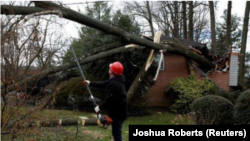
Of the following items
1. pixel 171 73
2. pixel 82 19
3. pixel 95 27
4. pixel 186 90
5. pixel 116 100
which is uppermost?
pixel 82 19

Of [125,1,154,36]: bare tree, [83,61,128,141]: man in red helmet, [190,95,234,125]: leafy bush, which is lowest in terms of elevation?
[190,95,234,125]: leafy bush

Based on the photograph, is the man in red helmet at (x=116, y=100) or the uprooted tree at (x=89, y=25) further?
the uprooted tree at (x=89, y=25)

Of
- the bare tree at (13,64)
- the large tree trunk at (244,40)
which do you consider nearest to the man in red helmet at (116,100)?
the bare tree at (13,64)

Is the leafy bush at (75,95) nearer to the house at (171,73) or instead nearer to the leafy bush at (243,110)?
the house at (171,73)

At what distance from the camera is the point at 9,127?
19.4ft

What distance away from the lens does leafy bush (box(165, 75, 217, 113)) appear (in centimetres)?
1508

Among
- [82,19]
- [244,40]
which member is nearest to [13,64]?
[82,19]

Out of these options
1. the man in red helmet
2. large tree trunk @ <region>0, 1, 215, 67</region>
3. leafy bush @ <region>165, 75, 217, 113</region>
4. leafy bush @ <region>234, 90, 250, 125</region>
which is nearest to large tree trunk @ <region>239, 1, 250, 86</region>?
leafy bush @ <region>165, 75, 217, 113</region>

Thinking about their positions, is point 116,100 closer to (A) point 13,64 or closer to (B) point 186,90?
(A) point 13,64

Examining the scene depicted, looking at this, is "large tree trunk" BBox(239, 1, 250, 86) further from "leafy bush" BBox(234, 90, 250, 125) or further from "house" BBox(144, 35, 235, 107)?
"leafy bush" BBox(234, 90, 250, 125)

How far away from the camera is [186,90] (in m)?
15.4

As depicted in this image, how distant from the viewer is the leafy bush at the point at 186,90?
1508cm

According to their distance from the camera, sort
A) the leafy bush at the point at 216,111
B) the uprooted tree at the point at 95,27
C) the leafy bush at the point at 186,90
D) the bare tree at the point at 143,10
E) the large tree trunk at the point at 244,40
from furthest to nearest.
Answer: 1. the bare tree at the point at 143,10
2. the large tree trunk at the point at 244,40
3. the leafy bush at the point at 186,90
4. the leafy bush at the point at 216,111
5. the uprooted tree at the point at 95,27

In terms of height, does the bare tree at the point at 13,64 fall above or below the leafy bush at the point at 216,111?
above
